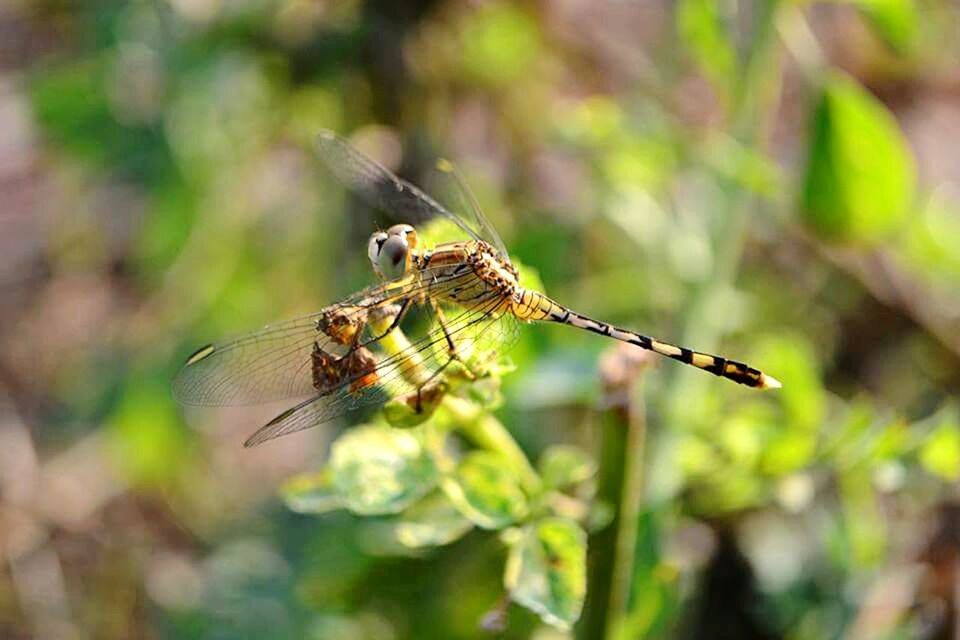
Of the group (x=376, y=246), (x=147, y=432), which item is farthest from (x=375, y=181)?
(x=147, y=432)

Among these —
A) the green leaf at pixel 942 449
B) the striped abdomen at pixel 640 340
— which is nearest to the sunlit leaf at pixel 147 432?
the striped abdomen at pixel 640 340

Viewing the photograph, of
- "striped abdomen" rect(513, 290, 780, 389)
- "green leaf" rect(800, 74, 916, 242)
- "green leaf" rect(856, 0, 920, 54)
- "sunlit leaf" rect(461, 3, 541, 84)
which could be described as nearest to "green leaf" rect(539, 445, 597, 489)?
"striped abdomen" rect(513, 290, 780, 389)

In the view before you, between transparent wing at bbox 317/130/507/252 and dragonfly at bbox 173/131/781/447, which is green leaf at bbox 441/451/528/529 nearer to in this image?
dragonfly at bbox 173/131/781/447

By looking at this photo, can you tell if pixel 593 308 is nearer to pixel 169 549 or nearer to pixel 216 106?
pixel 216 106

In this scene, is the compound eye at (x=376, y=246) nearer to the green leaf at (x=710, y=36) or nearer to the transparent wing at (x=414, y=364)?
the transparent wing at (x=414, y=364)

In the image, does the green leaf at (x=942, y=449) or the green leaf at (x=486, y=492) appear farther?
the green leaf at (x=942, y=449)
